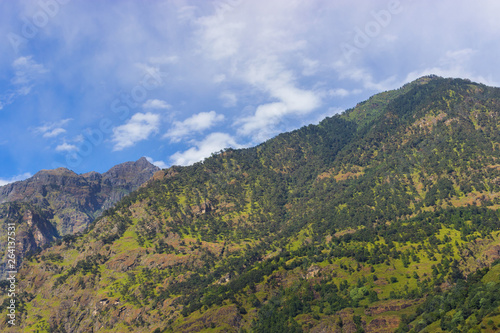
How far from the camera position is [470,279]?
172 meters

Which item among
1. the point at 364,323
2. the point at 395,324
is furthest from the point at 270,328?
the point at 395,324

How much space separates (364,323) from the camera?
179125 mm

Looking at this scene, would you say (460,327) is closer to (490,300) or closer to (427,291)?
(490,300)

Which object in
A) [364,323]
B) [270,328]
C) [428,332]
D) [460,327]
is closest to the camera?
[460,327]

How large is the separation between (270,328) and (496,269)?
11252cm

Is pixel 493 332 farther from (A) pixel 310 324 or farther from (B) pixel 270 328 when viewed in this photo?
(B) pixel 270 328

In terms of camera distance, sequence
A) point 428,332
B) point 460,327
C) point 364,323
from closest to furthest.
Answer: point 460,327, point 428,332, point 364,323

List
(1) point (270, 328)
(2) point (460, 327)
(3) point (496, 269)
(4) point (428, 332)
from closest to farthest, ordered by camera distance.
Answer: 1. (2) point (460, 327)
2. (4) point (428, 332)
3. (3) point (496, 269)
4. (1) point (270, 328)

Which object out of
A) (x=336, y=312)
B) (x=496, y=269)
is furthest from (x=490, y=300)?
(x=336, y=312)

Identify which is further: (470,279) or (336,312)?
(336,312)

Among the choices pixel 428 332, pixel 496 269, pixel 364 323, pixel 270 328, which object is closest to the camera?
pixel 428 332

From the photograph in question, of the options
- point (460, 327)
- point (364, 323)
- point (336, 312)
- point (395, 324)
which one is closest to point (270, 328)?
point (336, 312)

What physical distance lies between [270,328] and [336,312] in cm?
3645

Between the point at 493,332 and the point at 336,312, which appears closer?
the point at 493,332
